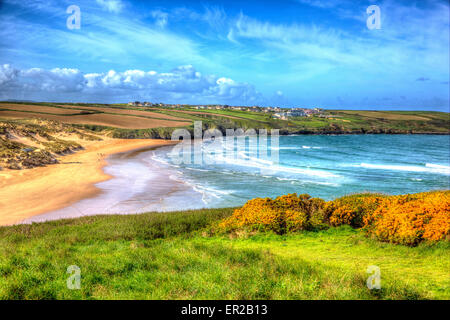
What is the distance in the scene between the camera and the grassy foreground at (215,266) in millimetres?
5520

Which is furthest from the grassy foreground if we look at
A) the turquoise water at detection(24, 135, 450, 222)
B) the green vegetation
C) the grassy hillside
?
the grassy hillside

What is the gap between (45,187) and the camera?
25.2m

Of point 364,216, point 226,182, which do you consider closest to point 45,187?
point 226,182

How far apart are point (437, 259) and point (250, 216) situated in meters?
5.39

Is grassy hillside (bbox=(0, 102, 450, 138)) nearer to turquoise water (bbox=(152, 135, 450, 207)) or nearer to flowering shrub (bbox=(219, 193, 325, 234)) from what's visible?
turquoise water (bbox=(152, 135, 450, 207))

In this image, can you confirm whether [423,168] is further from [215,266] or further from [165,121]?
[165,121]

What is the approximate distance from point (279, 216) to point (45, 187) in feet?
69.6

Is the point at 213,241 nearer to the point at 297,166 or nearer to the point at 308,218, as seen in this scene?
the point at 308,218

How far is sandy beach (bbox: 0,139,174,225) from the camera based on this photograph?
19219 millimetres

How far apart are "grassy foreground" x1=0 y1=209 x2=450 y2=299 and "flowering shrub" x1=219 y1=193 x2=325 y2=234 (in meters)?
0.45

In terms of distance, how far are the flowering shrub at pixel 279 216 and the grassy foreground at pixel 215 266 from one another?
0.45m
